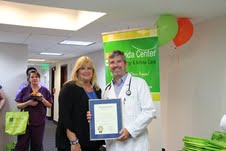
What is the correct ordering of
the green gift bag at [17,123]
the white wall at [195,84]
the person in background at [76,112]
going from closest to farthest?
the person in background at [76,112], the white wall at [195,84], the green gift bag at [17,123]

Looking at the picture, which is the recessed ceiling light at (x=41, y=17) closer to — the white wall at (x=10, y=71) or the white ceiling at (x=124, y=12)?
the white ceiling at (x=124, y=12)

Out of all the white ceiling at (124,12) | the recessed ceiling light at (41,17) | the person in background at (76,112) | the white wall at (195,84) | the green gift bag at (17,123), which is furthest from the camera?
the green gift bag at (17,123)

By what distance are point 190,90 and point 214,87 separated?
443 millimetres

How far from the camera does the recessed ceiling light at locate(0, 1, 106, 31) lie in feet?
12.5

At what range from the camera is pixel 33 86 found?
4.32 meters

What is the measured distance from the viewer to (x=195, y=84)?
12.5 feet

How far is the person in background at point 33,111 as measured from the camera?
4180mm

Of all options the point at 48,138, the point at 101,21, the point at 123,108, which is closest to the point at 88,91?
Answer: the point at 123,108

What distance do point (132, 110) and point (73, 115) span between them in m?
0.49

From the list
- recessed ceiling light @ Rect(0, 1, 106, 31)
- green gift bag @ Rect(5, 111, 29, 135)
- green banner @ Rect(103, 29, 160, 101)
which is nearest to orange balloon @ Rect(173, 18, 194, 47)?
green banner @ Rect(103, 29, 160, 101)

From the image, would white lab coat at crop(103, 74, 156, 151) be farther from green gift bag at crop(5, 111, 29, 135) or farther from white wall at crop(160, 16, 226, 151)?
green gift bag at crop(5, 111, 29, 135)

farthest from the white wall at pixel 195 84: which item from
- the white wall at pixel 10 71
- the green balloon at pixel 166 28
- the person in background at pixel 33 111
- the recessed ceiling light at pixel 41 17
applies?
the white wall at pixel 10 71

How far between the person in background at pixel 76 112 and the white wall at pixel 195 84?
6.54ft

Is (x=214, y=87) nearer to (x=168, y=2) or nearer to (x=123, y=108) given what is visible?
(x=168, y=2)
